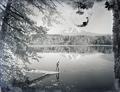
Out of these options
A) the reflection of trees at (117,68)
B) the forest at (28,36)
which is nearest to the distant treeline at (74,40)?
the forest at (28,36)

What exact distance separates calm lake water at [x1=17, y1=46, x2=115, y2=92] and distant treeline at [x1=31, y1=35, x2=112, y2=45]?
0.04 m

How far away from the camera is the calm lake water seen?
6.68ft

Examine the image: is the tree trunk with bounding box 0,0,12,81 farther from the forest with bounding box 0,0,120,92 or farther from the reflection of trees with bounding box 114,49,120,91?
the reflection of trees with bounding box 114,49,120,91

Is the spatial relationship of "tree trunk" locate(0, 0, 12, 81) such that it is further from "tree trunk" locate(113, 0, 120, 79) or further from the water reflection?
"tree trunk" locate(113, 0, 120, 79)

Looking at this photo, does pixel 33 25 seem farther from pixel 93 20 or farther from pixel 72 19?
pixel 93 20

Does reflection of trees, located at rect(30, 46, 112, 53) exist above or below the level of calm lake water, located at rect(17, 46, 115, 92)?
above

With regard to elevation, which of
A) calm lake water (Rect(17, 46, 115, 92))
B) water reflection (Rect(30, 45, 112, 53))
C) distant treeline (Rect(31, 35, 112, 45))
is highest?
distant treeline (Rect(31, 35, 112, 45))

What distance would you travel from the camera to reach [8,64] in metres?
2.18

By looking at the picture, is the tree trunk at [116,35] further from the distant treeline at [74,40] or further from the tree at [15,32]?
the tree at [15,32]

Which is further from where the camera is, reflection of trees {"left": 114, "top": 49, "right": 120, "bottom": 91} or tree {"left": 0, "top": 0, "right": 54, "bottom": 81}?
tree {"left": 0, "top": 0, "right": 54, "bottom": 81}

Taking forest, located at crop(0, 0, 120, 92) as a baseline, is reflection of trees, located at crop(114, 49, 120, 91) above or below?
below

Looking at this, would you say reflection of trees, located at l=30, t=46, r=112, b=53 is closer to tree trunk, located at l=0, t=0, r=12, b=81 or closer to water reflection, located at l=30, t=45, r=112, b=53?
water reflection, located at l=30, t=45, r=112, b=53

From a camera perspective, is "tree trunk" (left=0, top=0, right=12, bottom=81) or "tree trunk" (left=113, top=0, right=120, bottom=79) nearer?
"tree trunk" (left=113, top=0, right=120, bottom=79)

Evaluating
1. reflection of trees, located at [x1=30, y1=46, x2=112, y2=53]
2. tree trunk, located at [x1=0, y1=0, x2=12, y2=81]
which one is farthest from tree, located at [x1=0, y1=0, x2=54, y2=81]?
reflection of trees, located at [x1=30, y1=46, x2=112, y2=53]
